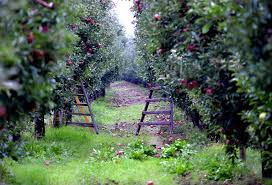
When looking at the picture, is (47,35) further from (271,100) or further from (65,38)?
(271,100)

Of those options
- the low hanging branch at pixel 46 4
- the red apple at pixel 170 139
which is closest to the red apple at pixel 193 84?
the low hanging branch at pixel 46 4

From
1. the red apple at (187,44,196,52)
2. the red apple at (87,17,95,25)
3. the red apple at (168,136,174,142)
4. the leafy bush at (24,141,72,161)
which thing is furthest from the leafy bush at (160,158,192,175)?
the red apple at (87,17,95,25)

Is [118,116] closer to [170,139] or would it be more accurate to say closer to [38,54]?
[170,139]

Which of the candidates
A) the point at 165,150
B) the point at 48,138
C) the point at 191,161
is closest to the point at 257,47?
the point at 191,161

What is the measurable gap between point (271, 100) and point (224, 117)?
4.58 ft

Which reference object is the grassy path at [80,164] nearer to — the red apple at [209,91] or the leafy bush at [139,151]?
the leafy bush at [139,151]

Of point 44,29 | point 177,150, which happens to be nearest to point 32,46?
point 44,29

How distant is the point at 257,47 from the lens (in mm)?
2656

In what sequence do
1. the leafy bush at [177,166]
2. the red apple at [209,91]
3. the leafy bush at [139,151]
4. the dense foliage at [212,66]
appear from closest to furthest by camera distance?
the dense foliage at [212,66] → the red apple at [209,91] → the leafy bush at [177,166] → the leafy bush at [139,151]

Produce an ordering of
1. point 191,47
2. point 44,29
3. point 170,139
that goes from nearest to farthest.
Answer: point 44,29
point 191,47
point 170,139

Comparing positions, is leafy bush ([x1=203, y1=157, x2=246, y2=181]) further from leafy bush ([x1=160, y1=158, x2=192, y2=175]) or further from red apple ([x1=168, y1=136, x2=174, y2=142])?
red apple ([x1=168, y1=136, x2=174, y2=142])

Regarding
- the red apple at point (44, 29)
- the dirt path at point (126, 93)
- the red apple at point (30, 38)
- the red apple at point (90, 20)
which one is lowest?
the dirt path at point (126, 93)

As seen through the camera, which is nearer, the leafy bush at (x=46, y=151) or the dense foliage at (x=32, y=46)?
the dense foliage at (x=32, y=46)

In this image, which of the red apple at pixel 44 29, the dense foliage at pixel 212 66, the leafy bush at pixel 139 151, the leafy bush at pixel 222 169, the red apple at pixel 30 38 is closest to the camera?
the red apple at pixel 30 38
